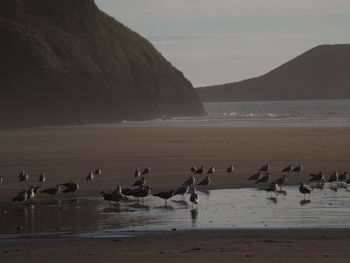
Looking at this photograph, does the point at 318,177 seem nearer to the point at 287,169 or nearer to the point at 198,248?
the point at 287,169

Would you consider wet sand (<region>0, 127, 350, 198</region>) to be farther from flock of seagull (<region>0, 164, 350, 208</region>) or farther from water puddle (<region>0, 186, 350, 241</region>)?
water puddle (<region>0, 186, 350, 241</region>)

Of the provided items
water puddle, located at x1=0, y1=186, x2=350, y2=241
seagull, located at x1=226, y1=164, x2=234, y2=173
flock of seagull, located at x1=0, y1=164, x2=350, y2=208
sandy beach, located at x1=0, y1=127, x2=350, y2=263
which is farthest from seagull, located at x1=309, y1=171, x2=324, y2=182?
seagull, located at x1=226, y1=164, x2=234, y2=173

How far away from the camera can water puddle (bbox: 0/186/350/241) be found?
1983cm

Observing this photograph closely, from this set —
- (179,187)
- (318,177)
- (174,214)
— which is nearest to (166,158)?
(318,177)

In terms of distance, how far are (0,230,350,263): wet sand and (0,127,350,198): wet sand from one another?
978 cm

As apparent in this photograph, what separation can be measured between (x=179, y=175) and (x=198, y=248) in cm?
1647

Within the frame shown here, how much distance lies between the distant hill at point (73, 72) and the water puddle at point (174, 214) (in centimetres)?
7789

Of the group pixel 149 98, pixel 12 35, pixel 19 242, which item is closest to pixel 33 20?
pixel 12 35

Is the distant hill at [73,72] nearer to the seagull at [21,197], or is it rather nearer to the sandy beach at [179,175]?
Result: the sandy beach at [179,175]

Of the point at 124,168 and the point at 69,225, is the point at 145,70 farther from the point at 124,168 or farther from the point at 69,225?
the point at 69,225

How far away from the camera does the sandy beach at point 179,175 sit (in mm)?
16281

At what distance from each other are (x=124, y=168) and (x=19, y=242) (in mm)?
Result: 19181

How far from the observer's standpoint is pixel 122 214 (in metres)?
22.8

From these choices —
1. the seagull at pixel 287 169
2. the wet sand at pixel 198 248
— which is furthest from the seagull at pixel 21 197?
the seagull at pixel 287 169
